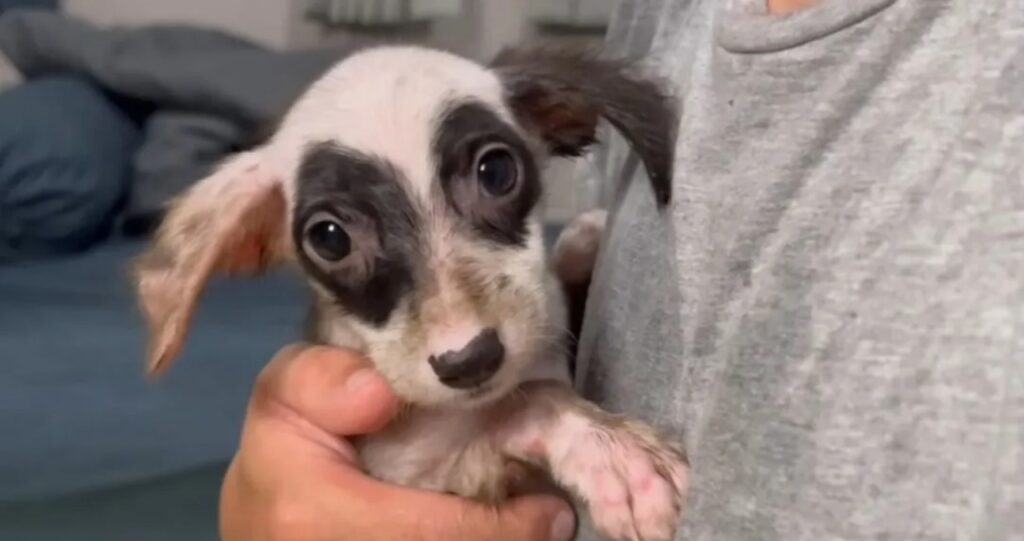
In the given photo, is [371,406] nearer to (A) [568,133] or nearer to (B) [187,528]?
(A) [568,133]

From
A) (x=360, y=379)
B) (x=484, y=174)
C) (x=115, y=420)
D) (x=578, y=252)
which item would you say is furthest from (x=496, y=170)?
(x=115, y=420)

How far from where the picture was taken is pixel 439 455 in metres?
0.78

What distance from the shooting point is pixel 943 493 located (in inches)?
16.8

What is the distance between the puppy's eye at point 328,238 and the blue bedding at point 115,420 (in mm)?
769

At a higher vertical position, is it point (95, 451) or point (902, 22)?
point (902, 22)

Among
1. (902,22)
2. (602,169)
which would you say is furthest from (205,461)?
(902,22)

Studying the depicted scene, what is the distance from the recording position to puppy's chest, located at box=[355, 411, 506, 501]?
2.51ft

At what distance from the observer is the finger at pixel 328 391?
72 centimetres

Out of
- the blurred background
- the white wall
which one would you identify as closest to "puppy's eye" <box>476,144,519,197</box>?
the blurred background

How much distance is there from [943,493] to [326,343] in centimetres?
48

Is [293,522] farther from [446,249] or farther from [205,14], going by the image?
[205,14]

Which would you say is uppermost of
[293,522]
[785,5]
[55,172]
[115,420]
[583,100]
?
[785,5]

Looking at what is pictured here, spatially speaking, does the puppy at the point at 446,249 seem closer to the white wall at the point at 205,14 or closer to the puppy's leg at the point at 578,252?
the puppy's leg at the point at 578,252

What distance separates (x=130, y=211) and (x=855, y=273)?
7.46ft
